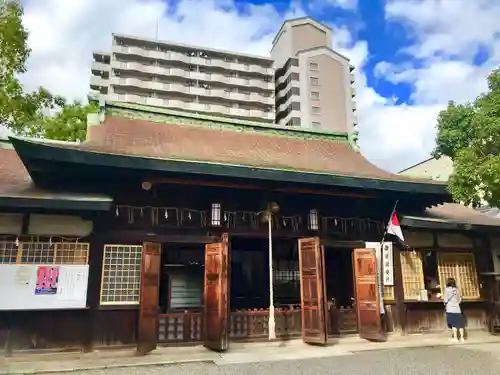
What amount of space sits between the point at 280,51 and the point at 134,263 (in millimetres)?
63860

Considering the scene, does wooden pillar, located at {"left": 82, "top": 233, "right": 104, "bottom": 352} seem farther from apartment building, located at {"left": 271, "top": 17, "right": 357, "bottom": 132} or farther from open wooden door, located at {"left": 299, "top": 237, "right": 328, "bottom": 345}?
apartment building, located at {"left": 271, "top": 17, "right": 357, "bottom": 132}

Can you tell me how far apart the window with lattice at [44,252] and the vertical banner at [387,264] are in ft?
26.3

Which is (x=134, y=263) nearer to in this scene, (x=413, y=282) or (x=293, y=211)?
(x=293, y=211)

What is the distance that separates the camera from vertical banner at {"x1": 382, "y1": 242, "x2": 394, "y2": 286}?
12.0 m

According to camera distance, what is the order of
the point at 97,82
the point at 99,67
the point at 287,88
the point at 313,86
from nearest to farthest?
the point at 97,82, the point at 99,67, the point at 313,86, the point at 287,88

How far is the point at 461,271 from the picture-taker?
13203 millimetres

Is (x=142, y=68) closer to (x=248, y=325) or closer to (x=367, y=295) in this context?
(x=248, y=325)

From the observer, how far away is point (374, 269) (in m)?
11.4

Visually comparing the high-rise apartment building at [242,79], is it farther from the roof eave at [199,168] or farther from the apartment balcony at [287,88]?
the roof eave at [199,168]

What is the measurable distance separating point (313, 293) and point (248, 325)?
1909mm

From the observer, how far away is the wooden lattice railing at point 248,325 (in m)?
10.4

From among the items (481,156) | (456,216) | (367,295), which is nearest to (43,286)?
(367,295)

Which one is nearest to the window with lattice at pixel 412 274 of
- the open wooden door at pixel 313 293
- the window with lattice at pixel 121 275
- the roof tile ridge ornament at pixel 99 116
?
the open wooden door at pixel 313 293

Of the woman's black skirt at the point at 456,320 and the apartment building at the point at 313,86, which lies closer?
the woman's black skirt at the point at 456,320
